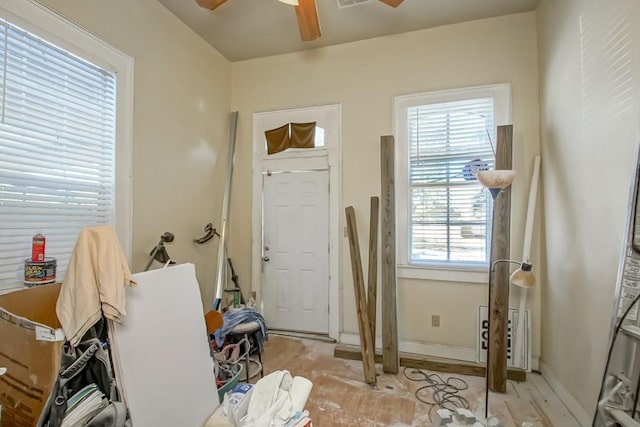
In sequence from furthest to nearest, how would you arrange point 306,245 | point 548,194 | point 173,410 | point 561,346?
point 306,245
point 548,194
point 561,346
point 173,410

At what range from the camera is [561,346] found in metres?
2.38

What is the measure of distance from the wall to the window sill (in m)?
0.06

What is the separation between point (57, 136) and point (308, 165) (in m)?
2.15

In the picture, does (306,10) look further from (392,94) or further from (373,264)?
(373,264)

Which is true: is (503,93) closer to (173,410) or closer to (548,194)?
(548,194)

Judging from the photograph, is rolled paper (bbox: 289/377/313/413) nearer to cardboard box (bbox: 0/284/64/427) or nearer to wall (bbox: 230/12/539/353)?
cardboard box (bbox: 0/284/64/427)

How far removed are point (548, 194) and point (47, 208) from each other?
3653 millimetres

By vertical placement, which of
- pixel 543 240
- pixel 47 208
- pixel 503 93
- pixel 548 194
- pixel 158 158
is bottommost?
pixel 543 240

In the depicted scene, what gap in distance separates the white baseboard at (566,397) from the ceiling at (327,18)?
309 cm

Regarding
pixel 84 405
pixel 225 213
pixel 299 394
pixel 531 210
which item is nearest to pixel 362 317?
pixel 299 394

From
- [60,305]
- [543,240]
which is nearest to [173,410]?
[60,305]

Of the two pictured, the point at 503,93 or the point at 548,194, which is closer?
the point at 548,194

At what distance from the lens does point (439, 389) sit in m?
2.51

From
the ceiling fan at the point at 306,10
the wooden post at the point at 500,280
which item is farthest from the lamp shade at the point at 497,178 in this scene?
the ceiling fan at the point at 306,10
